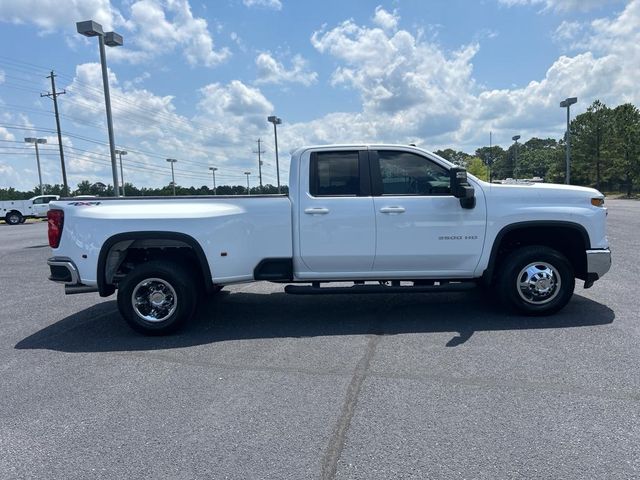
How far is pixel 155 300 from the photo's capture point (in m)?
5.49

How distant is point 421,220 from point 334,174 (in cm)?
117

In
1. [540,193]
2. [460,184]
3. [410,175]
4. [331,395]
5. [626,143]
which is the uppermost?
[626,143]

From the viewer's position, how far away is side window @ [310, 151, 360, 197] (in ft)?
18.6

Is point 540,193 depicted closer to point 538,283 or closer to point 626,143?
point 538,283

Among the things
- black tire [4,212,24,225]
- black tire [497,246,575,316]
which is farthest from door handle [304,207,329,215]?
black tire [4,212,24,225]

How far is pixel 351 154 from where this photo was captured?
18.9 feet

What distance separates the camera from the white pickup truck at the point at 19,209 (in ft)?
109

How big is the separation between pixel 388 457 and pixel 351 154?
3.68 meters

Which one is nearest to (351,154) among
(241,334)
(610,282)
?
(241,334)

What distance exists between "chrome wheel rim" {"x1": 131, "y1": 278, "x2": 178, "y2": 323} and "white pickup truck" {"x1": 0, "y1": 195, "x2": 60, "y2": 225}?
3218cm

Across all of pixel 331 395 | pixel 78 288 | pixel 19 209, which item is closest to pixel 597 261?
pixel 331 395

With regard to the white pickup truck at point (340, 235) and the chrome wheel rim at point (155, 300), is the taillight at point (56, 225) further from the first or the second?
the chrome wheel rim at point (155, 300)

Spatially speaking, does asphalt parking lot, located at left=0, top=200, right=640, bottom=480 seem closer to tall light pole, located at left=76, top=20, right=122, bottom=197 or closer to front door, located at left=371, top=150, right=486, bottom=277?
front door, located at left=371, top=150, right=486, bottom=277

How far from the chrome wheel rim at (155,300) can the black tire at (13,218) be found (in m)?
34.0
